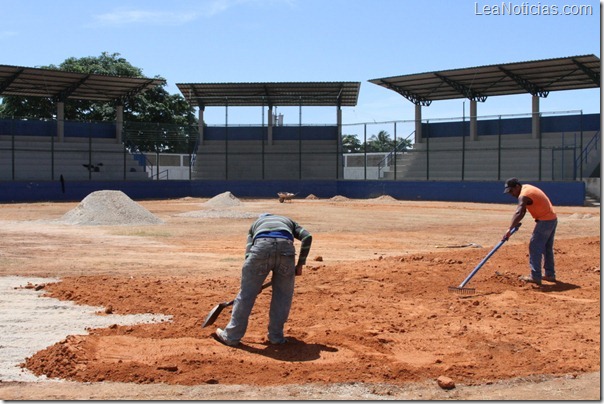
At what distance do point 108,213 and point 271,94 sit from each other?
29.7 meters

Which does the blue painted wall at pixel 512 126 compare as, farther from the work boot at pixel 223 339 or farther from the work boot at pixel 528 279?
the work boot at pixel 223 339

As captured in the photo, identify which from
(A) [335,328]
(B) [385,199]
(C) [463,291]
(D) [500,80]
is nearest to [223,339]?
(A) [335,328]

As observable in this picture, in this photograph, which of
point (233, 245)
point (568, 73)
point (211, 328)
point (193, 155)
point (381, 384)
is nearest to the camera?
point (381, 384)

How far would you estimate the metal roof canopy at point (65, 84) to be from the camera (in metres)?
42.8

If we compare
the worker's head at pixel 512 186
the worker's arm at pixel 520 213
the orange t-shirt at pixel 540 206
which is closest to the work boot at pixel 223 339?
the worker's arm at pixel 520 213

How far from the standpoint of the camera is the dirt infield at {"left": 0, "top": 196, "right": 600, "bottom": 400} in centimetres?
656

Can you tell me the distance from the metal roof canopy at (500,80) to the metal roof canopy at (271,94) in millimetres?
3154

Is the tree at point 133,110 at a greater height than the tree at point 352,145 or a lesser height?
greater

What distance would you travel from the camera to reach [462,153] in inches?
1732

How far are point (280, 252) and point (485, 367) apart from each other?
2354 millimetres

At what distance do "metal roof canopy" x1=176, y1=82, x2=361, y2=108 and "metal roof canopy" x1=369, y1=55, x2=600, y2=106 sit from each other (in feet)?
10.3

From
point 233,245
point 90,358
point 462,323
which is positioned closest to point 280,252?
point 90,358

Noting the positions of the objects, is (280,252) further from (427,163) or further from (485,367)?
(427,163)

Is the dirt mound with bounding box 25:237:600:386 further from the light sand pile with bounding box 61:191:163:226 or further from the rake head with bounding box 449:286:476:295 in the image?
the light sand pile with bounding box 61:191:163:226
